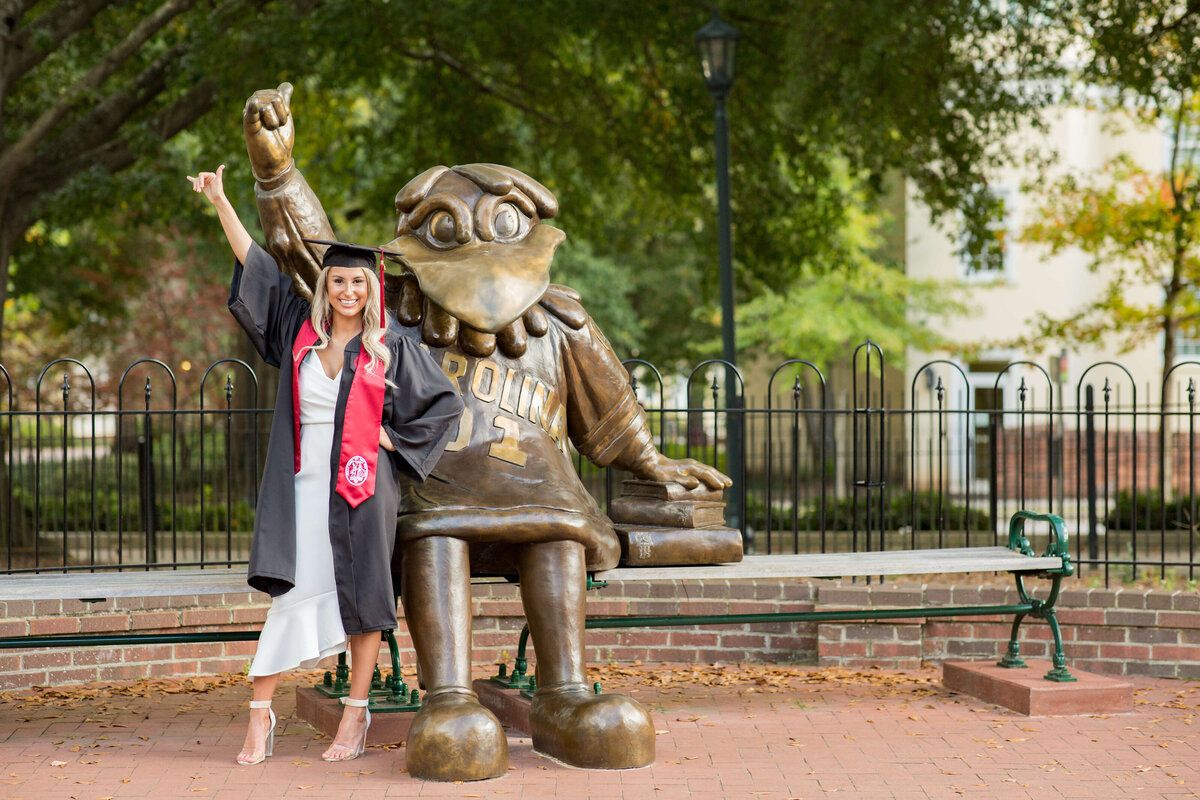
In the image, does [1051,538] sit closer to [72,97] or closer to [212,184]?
[212,184]

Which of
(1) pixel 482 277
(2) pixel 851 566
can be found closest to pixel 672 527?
(2) pixel 851 566

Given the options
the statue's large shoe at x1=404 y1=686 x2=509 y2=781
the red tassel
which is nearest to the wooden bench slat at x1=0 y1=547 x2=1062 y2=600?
the statue's large shoe at x1=404 y1=686 x2=509 y2=781

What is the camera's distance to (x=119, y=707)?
5793 mm

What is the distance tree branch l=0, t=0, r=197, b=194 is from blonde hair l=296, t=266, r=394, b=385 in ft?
21.7

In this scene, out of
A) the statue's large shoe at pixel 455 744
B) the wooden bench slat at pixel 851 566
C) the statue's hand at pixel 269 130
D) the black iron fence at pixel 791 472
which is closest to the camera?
the statue's large shoe at pixel 455 744

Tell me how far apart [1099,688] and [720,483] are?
6.50 feet

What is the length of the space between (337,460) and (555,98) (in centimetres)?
817

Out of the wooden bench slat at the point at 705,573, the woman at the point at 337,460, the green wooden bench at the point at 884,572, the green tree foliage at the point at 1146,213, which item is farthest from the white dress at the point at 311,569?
the green tree foliage at the point at 1146,213

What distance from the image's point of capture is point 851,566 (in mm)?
5465

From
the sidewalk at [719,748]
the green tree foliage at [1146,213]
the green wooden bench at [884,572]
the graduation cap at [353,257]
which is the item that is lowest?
the sidewalk at [719,748]

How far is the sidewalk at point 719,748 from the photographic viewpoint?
436 centimetres

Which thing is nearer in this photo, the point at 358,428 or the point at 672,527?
the point at 358,428

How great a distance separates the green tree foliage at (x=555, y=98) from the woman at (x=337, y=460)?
573 centimetres

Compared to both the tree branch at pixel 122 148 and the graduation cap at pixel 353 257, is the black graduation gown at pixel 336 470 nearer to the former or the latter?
the graduation cap at pixel 353 257
